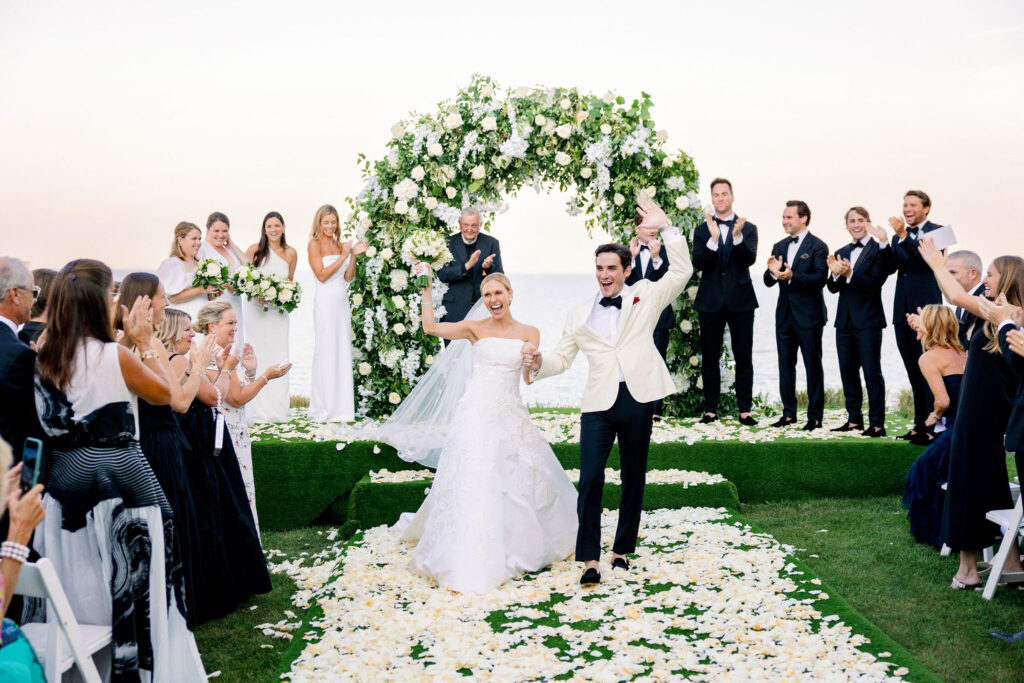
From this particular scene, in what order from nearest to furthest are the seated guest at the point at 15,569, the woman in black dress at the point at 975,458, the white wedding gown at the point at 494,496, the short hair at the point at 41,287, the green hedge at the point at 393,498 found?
the seated guest at the point at 15,569 < the short hair at the point at 41,287 < the woman in black dress at the point at 975,458 < the white wedding gown at the point at 494,496 < the green hedge at the point at 393,498

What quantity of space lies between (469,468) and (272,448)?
8.39 feet

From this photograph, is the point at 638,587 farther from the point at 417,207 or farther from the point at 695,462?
the point at 417,207

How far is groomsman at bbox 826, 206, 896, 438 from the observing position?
792 cm

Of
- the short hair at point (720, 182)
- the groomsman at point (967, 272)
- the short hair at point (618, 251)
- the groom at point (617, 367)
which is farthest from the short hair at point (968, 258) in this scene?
the short hair at point (720, 182)

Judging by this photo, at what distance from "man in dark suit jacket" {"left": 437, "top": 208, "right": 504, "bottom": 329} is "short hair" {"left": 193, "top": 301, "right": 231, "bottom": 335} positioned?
3528mm

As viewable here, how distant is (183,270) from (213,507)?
417 cm

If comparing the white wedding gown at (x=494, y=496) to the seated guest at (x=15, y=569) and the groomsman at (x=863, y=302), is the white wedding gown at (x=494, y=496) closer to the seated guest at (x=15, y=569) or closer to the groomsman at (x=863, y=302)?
the seated guest at (x=15, y=569)

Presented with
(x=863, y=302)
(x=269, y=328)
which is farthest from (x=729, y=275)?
(x=269, y=328)

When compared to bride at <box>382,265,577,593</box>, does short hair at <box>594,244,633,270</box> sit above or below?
above

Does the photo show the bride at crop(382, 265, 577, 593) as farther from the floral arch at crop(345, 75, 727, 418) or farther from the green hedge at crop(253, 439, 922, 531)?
the floral arch at crop(345, 75, 727, 418)

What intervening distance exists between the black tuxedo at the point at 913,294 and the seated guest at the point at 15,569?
Answer: 7000 millimetres

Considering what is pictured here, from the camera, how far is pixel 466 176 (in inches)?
363

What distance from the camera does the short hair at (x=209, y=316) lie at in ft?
16.6

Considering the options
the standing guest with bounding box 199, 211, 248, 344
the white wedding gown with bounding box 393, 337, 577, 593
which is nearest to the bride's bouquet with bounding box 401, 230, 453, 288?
the white wedding gown with bounding box 393, 337, 577, 593
